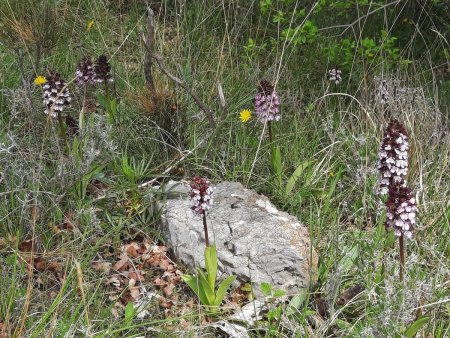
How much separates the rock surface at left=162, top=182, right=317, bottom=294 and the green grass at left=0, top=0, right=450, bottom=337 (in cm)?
9

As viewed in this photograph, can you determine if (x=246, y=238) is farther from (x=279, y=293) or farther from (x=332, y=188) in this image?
(x=332, y=188)

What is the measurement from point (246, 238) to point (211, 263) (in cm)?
36

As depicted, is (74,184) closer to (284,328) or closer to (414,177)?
Result: (284,328)

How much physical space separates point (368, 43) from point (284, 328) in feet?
7.35

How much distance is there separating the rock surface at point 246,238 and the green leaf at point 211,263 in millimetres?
82

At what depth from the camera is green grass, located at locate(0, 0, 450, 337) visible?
8.79ft

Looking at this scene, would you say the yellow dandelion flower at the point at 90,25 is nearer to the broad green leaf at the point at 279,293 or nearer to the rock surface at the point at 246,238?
the rock surface at the point at 246,238

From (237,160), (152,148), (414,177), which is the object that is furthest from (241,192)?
(414,177)

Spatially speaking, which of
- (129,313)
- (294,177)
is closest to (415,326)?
(129,313)

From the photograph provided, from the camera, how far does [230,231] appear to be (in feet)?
10.5

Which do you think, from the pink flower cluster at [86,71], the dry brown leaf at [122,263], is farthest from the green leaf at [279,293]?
the pink flower cluster at [86,71]

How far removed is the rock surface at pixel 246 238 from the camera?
3.03 meters

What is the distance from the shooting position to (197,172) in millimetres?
3836

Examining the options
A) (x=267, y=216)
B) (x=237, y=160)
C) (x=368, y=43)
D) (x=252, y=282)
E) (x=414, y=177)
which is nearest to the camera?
(x=252, y=282)
